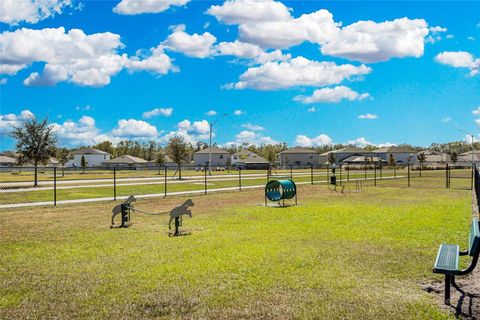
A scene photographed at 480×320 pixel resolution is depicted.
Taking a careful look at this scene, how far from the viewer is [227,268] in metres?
8.91

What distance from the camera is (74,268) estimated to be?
9172mm

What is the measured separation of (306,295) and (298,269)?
164 centimetres

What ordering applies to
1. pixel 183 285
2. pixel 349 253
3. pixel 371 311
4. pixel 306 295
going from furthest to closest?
pixel 349 253
pixel 183 285
pixel 306 295
pixel 371 311

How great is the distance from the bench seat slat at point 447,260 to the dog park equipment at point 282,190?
1312 cm

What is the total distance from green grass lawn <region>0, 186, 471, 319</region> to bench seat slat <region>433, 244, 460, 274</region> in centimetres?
58

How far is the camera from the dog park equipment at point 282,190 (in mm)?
21438

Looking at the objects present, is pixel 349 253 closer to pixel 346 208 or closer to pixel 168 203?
pixel 346 208

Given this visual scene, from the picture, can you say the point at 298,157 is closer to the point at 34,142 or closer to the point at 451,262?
the point at 34,142

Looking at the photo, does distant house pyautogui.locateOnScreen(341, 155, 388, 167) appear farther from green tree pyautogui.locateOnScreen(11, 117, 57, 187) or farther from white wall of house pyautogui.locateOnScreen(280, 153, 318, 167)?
green tree pyautogui.locateOnScreen(11, 117, 57, 187)

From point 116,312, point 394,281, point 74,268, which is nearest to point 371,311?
point 394,281

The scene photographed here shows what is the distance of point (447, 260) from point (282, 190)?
14.4 m

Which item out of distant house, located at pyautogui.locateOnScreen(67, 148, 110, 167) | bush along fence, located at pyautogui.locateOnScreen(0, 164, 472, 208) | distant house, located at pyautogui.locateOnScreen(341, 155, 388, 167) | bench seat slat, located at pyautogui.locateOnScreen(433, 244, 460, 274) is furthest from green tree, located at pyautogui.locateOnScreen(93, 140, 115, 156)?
bench seat slat, located at pyautogui.locateOnScreen(433, 244, 460, 274)

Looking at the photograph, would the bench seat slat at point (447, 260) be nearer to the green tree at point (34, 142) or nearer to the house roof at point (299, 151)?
the green tree at point (34, 142)

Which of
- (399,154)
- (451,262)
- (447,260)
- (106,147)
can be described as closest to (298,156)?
(399,154)
